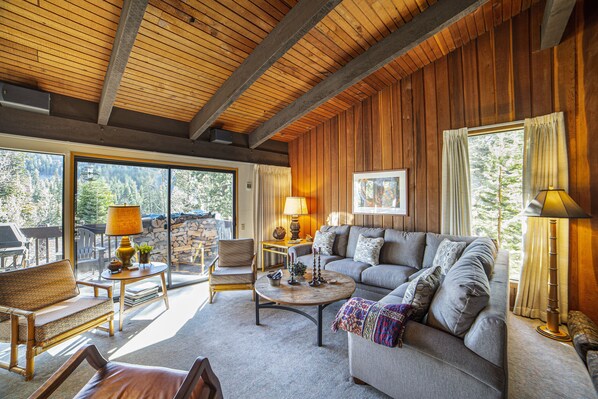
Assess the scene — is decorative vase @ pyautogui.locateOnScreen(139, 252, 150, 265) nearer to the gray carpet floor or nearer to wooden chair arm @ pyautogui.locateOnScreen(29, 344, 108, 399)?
the gray carpet floor

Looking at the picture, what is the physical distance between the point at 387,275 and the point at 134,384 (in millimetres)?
2794

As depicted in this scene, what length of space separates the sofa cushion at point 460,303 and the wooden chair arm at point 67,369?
6.62ft

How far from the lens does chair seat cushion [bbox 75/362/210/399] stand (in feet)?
4.28

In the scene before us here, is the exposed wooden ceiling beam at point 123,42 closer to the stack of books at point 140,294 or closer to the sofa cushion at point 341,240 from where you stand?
the stack of books at point 140,294

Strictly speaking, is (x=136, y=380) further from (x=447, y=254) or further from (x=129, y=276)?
(x=447, y=254)

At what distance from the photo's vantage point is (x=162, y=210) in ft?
13.4

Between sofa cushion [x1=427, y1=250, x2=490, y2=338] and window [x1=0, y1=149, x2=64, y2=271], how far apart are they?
4.18 m

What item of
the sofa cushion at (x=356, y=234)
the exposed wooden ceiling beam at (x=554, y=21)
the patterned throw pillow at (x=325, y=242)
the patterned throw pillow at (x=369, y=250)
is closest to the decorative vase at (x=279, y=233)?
the patterned throw pillow at (x=325, y=242)

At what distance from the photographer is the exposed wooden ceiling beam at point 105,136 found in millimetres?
2865

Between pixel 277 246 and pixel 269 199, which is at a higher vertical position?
pixel 269 199

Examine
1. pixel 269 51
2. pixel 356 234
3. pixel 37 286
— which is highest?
pixel 269 51

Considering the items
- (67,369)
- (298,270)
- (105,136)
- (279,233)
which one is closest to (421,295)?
(298,270)

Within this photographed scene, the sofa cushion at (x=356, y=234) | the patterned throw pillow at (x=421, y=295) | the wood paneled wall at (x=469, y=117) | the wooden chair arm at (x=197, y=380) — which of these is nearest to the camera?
the wooden chair arm at (x=197, y=380)

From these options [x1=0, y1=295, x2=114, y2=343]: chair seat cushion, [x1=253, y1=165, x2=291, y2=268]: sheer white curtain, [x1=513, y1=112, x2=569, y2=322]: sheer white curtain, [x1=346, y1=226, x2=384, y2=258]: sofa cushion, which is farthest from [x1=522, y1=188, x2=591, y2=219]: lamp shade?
[x1=0, y1=295, x2=114, y2=343]: chair seat cushion
